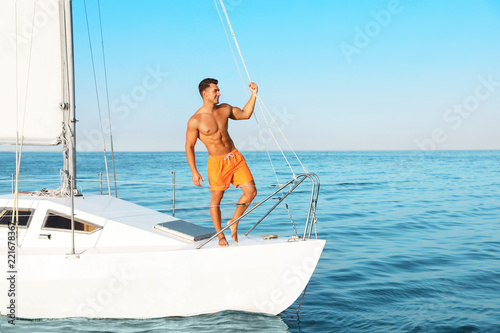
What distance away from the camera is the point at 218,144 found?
5.02m

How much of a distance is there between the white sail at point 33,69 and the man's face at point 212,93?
2.70 m

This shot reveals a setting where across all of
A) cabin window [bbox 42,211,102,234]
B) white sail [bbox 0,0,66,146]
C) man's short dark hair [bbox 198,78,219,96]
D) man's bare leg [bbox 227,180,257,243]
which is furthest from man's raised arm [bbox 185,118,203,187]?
white sail [bbox 0,0,66,146]

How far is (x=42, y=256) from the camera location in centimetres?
482

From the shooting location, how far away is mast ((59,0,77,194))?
6387 mm

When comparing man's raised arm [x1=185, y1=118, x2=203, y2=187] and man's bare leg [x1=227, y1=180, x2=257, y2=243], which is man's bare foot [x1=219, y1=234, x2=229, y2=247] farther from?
man's raised arm [x1=185, y1=118, x2=203, y2=187]

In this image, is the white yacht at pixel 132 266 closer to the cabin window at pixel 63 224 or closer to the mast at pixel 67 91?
the cabin window at pixel 63 224

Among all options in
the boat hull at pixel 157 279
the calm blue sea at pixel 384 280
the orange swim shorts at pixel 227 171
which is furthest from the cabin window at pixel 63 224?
the orange swim shorts at pixel 227 171

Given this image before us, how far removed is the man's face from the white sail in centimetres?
270

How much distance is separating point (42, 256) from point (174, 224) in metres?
1.55

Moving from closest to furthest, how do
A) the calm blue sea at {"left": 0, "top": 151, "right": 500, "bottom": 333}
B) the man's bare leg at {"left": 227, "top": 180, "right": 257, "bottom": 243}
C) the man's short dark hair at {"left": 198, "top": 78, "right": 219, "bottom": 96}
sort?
the man's short dark hair at {"left": 198, "top": 78, "right": 219, "bottom": 96} → the calm blue sea at {"left": 0, "top": 151, "right": 500, "bottom": 333} → the man's bare leg at {"left": 227, "top": 180, "right": 257, "bottom": 243}

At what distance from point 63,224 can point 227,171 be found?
6.99ft

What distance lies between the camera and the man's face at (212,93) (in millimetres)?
4926

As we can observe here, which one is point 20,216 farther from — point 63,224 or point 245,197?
point 245,197

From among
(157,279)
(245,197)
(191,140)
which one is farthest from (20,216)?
(245,197)
